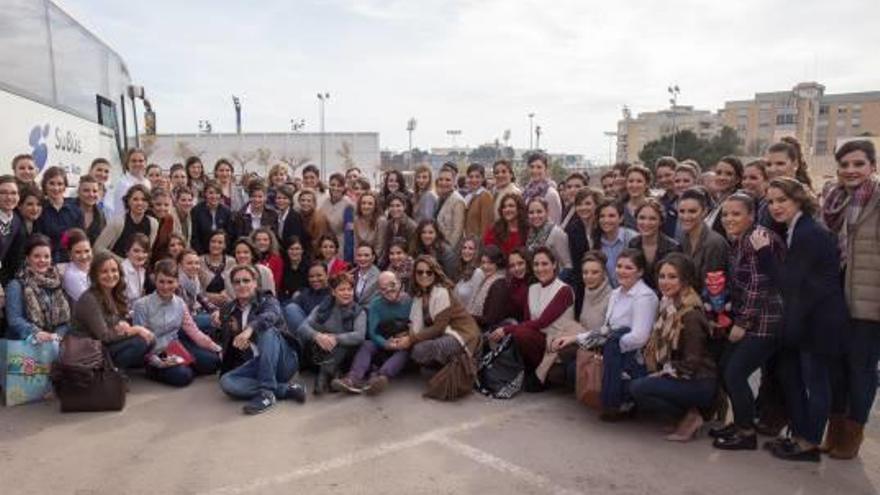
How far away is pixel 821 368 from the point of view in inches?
171

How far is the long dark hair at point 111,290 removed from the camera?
18.0ft

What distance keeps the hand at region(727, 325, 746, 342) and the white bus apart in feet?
24.3

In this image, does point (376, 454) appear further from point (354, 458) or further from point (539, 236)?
point (539, 236)

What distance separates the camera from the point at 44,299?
5500 millimetres

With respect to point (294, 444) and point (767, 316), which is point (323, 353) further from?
point (767, 316)

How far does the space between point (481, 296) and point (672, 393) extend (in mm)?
2235

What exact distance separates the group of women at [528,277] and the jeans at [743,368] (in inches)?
0.5

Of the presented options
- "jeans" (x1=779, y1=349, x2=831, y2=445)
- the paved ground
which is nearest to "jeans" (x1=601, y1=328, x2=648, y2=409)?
the paved ground

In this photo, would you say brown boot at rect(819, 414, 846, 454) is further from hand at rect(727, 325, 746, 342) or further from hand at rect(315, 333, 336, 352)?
hand at rect(315, 333, 336, 352)

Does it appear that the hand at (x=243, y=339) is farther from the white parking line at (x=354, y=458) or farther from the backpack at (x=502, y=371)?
the backpack at (x=502, y=371)

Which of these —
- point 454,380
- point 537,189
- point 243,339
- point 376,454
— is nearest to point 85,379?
point 243,339

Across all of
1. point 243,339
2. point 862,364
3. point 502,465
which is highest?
A: point 862,364

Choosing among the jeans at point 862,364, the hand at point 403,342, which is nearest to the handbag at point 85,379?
the hand at point 403,342

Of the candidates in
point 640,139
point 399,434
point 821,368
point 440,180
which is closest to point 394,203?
point 440,180
